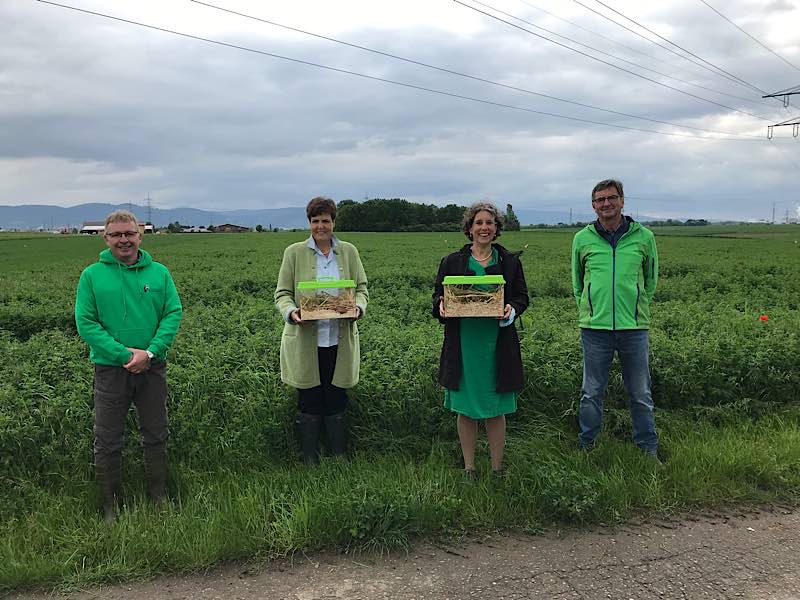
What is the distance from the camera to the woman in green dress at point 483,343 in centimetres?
440

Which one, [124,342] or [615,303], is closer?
[124,342]

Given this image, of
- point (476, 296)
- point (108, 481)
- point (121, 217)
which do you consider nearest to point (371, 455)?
point (476, 296)

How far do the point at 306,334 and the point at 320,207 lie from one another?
3.38 ft

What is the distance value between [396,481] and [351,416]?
1.19 meters

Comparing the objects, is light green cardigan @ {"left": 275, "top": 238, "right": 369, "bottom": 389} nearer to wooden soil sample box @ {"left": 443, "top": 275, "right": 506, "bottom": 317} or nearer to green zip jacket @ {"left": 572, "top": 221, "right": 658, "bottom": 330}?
wooden soil sample box @ {"left": 443, "top": 275, "right": 506, "bottom": 317}

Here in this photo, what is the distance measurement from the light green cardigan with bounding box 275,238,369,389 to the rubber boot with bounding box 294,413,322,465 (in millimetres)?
349

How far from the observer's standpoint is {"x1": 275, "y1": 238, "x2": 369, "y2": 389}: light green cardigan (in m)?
4.62

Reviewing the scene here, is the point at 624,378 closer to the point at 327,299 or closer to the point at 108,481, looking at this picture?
the point at 327,299

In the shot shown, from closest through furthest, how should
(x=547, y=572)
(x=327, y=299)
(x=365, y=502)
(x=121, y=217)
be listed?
(x=547, y=572) < (x=365, y=502) < (x=121, y=217) < (x=327, y=299)

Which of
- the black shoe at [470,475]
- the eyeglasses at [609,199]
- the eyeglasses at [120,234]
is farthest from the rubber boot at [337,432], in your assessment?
the eyeglasses at [609,199]

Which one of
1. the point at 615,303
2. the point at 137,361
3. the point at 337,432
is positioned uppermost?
the point at 615,303

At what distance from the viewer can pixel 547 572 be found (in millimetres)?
3371

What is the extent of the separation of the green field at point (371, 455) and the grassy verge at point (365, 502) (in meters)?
0.01

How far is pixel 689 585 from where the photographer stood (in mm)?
3246
